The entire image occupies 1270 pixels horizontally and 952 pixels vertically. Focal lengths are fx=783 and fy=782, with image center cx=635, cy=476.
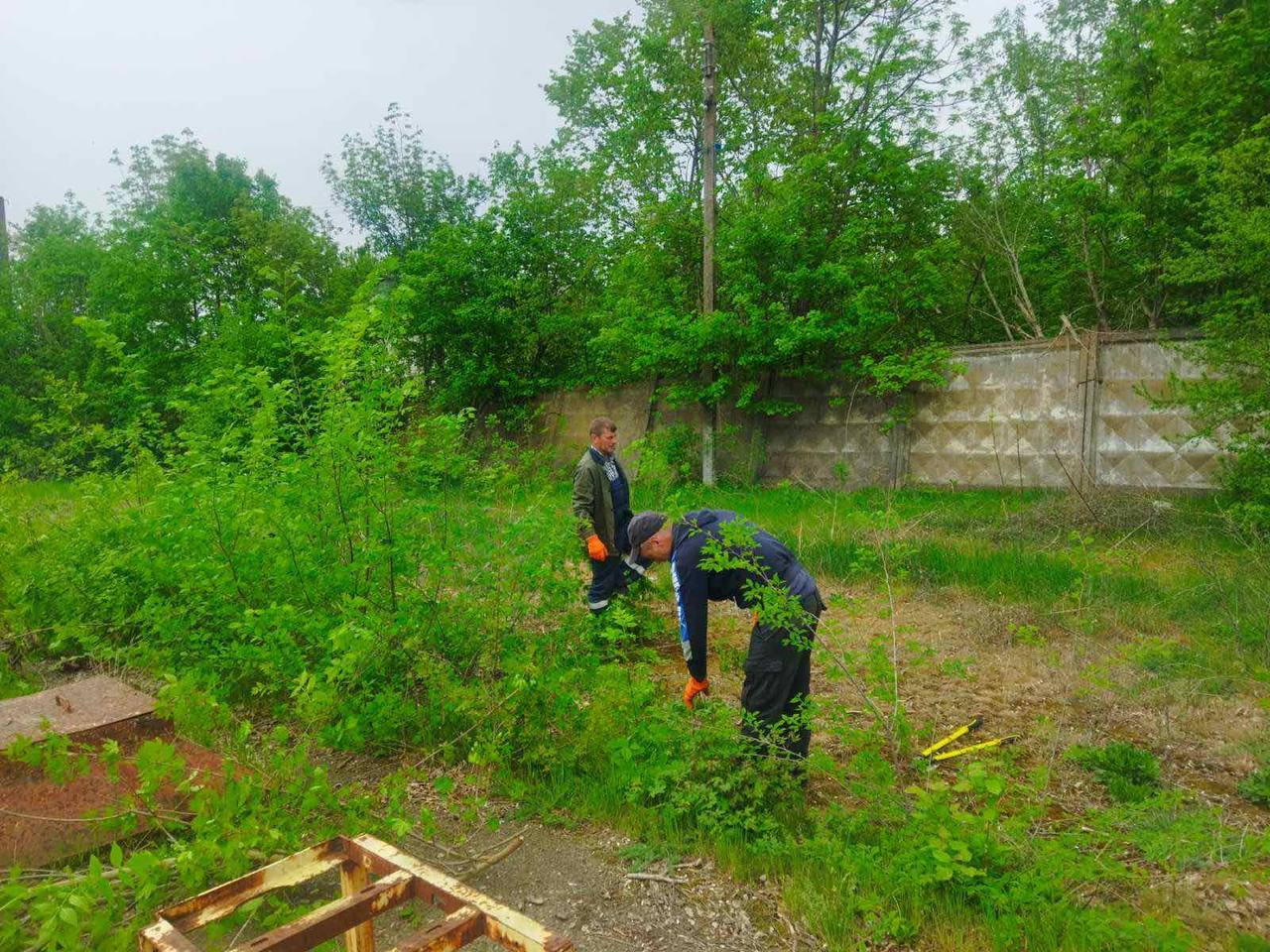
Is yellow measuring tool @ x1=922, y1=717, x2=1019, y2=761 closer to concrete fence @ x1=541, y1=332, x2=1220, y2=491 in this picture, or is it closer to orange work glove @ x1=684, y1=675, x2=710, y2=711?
orange work glove @ x1=684, y1=675, x2=710, y2=711

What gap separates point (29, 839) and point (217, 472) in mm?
2761

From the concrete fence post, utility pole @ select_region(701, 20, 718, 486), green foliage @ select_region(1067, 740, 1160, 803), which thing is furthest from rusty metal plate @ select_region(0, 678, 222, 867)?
utility pole @ select_region(701, 20, 718, 486)

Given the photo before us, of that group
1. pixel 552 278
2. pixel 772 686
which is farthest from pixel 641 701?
pixel 552 278

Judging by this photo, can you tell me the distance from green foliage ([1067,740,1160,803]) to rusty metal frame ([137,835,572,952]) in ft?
10.2

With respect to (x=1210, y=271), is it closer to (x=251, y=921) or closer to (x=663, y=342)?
(x=663, y=342)

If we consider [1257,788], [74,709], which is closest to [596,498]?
[74,709]

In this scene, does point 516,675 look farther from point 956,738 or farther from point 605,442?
point 605,442

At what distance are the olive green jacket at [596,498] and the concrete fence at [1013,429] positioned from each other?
524 centimetres

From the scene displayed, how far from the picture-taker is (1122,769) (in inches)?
156

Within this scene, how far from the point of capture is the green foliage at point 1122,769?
12.4 ft

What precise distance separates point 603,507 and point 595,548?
0.56 m

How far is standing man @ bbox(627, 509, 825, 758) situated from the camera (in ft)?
12.0

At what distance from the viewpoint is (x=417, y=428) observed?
482 cm

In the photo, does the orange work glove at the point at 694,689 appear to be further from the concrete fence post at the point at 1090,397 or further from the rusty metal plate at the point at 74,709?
the concrete fence post at the point at 1090,397
